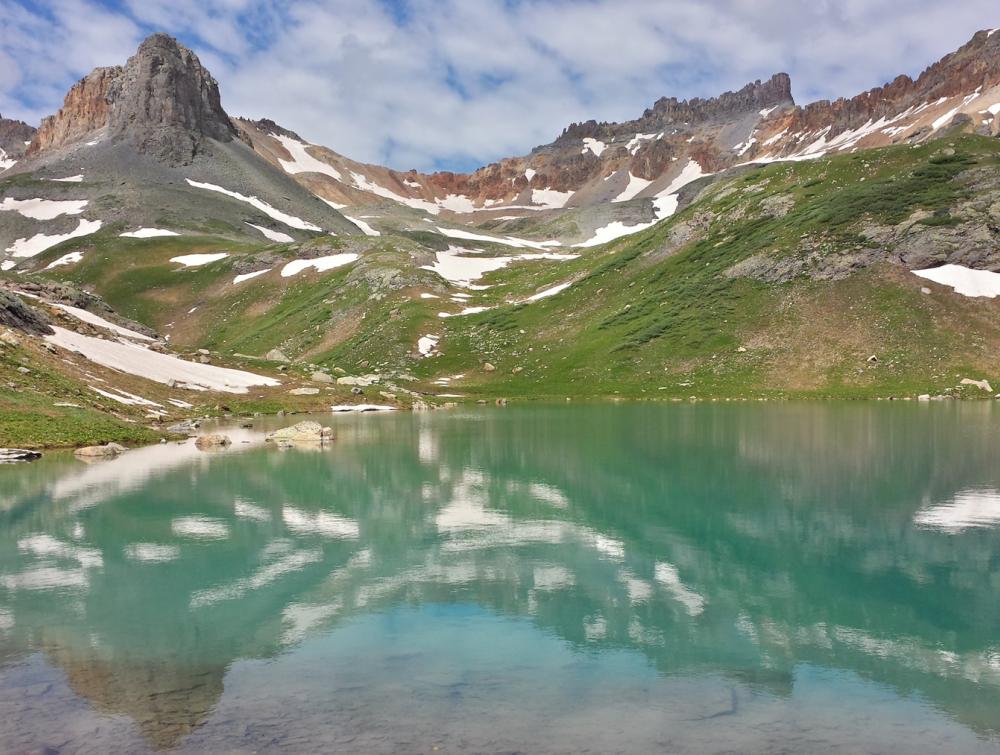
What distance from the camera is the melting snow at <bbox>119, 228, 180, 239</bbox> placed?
560 ft

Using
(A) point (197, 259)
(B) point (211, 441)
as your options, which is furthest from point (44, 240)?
(B) point (211, 441)

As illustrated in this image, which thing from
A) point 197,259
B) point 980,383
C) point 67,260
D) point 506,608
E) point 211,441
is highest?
point 197,259

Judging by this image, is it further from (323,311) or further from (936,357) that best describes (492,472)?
(323,311)

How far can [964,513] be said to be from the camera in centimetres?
2372

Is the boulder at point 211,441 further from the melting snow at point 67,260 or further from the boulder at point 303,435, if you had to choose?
the melting snow at point 67,260

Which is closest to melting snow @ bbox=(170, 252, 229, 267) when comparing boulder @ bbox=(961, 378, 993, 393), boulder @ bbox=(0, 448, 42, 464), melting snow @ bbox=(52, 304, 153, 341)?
melting snow @ bbox=(52, 304, 153, 341)

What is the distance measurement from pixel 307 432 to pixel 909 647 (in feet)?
124

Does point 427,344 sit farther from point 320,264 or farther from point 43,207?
point 43,207

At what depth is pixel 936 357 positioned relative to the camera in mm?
74188

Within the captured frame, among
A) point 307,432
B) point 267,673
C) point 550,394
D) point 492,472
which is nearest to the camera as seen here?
point 267,673

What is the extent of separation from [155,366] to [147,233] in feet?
409

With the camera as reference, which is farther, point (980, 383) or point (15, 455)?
point (980, 383)

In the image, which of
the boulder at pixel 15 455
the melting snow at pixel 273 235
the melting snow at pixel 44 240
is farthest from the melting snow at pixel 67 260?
the boulder at pixel 15 455

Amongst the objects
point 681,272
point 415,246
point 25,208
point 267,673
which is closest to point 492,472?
point 267,673
